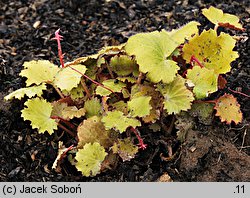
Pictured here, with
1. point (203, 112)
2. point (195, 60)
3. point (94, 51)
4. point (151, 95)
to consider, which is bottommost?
point (94, 51)

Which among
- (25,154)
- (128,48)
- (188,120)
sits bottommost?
(25,154)

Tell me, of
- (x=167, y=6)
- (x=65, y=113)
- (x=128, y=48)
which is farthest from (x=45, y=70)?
(x=167, y=6)

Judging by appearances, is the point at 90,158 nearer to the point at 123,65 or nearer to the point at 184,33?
the point at 123,65

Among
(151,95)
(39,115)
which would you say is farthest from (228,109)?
(39,115)

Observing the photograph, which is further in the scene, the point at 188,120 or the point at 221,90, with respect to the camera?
the point at 221,90

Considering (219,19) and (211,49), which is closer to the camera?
(211,49)

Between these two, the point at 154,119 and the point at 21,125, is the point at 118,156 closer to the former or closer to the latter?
the point at 154,119

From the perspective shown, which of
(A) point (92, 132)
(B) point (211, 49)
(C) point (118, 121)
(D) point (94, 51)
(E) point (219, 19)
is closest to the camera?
(C) point (118, 121)

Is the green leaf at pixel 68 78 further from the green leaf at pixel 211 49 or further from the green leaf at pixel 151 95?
the green leaf at pixel 211 49
